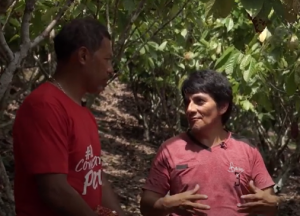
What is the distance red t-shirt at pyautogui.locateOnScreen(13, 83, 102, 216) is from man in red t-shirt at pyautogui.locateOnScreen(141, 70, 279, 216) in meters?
0.59

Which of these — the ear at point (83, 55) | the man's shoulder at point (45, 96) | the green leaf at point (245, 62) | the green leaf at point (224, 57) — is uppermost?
the green leaf at point (224, 57)

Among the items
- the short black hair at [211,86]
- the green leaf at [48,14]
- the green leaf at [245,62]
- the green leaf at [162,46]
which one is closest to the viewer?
the short black hair at [211,86]

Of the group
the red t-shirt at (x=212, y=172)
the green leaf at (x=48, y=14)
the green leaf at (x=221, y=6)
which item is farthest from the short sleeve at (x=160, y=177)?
the green leaf at (x=48, y=14)

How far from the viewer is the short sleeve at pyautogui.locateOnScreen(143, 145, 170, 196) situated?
3.10 m

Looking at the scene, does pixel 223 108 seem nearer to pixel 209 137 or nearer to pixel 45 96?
pixel 209 137

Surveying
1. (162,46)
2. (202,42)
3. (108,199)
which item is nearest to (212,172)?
(108,199)

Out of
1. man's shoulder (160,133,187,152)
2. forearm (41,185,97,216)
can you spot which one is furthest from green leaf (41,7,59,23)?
forearm (41,185,97,216)

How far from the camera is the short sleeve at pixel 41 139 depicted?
2.29 meters

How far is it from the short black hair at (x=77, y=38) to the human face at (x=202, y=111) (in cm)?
78

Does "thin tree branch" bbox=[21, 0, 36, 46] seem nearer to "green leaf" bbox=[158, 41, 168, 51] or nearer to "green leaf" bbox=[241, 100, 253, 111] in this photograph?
"green leaf" bbox=[241, 100, 253, 111]

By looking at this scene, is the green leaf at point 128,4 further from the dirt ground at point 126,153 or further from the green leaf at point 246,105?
the dirt ground at point 126,153

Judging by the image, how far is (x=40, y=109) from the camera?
232cm

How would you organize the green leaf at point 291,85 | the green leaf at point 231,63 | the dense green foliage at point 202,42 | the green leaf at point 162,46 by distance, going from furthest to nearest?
the green leaf at point 162,46, the green leaf at point 231,63, the green leaf at point 291,85, the dense green foliage at point 202,42

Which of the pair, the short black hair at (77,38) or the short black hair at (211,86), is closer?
the short black hair at (77,38)
